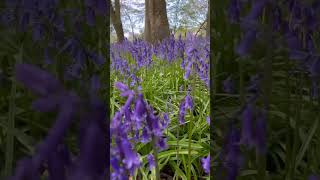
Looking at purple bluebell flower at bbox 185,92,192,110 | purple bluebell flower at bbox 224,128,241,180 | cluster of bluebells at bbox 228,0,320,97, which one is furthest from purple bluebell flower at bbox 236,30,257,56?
purple bluebell flower at bbox 185,92,192,110

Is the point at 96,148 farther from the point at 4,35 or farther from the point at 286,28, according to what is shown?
the point at 286,28

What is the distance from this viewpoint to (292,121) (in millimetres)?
528

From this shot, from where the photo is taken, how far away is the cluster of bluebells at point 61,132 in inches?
7.7

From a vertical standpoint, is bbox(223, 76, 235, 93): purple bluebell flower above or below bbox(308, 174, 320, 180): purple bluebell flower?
above

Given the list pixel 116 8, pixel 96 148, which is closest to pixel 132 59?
pixel 116 8

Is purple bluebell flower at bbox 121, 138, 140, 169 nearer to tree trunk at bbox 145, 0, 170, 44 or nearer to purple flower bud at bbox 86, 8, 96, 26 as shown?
purple flower bud at bbox 86, 8, 96, 26

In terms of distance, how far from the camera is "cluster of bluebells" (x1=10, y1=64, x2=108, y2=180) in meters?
0.20

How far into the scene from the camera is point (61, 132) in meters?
0.21

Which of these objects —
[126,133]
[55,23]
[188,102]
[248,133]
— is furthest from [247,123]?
[188,102]

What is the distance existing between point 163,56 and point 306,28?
62.3 inches

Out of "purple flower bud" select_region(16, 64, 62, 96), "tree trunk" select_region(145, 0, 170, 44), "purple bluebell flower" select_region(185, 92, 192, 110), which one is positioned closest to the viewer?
"purple flower bud" select_region(16, 64, 62, 96)

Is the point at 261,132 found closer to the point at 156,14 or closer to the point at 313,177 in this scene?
the point at 313,177

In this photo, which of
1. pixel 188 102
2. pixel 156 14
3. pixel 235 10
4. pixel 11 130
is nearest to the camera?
pixel 11 130

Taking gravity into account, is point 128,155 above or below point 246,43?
below
